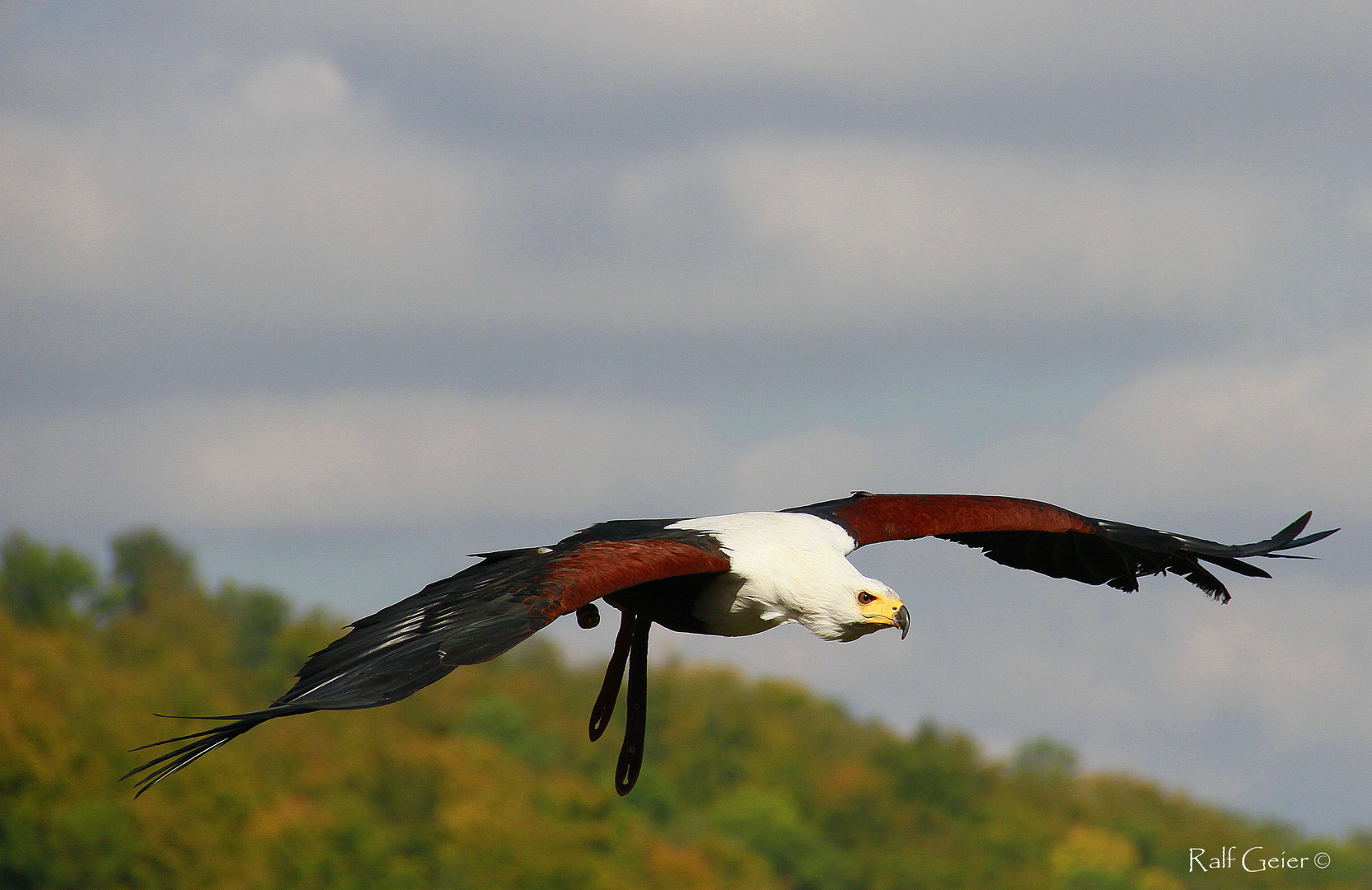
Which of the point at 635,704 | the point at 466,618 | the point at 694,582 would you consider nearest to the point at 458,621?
the point at 466,618

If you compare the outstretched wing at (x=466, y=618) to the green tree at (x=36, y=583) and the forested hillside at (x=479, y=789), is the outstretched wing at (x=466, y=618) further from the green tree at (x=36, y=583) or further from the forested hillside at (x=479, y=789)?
the green tree at (x=36, y=583)

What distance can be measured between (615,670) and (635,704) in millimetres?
286

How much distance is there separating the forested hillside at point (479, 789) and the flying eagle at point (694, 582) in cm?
4853

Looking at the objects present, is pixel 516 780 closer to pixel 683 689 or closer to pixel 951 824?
pixel 683 689

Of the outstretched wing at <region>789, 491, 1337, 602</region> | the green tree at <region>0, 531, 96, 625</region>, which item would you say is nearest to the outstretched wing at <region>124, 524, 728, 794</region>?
the outstretched wing at <region>789, 491, 1337, 602</region>

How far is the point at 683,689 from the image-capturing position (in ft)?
267

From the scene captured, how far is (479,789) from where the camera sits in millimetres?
69125

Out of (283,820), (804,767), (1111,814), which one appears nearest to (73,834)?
(283,820)

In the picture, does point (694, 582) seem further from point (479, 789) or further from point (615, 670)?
point (479, 789)

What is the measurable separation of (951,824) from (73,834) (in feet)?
126

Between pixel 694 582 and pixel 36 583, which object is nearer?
pixel 694 582

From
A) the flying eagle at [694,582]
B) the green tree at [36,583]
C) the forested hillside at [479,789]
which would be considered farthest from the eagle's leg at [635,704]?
the green tree at [36,583]

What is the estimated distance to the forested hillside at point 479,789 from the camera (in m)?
66.1

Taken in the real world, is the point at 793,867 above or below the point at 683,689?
below
